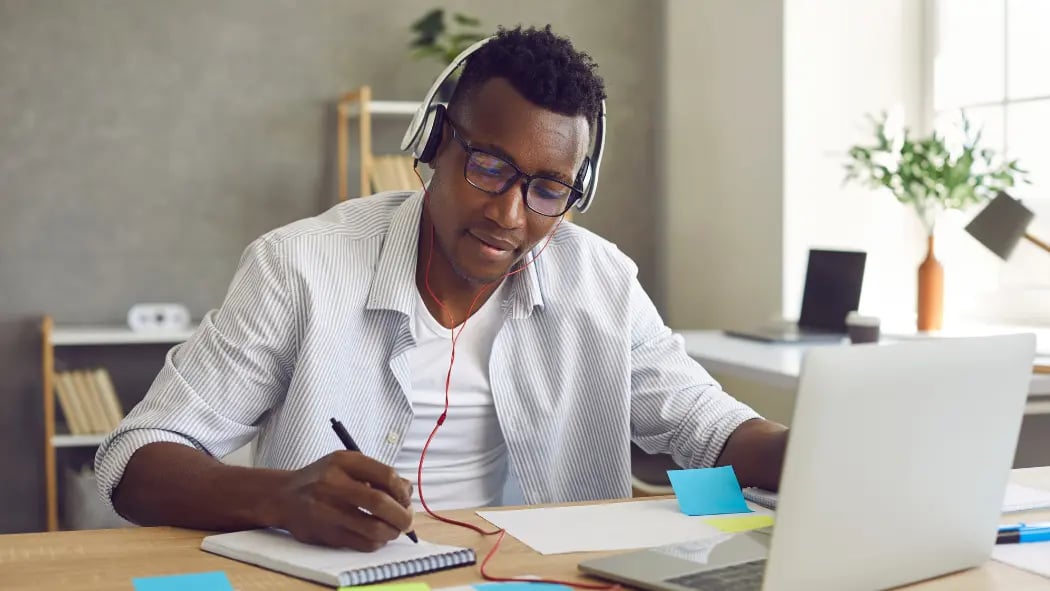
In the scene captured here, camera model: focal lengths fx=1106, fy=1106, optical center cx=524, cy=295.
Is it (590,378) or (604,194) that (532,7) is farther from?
(590,378)

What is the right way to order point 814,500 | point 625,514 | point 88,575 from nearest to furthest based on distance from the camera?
point 814,500 → point 88,575 → point 625,514

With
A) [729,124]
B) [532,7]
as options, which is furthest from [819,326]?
[532,7]

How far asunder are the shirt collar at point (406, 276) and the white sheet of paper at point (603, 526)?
1.23ft

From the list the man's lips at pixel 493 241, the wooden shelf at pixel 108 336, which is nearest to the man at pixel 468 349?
the man's lips at pixel 493 241

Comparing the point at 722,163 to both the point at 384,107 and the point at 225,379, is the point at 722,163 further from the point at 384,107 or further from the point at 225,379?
the point at 225,379

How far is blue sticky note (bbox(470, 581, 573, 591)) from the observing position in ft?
2.95

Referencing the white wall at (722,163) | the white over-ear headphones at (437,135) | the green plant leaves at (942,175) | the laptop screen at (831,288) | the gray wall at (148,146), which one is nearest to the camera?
the white over-ear headphones at (437,135)

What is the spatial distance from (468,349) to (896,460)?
0.77 m

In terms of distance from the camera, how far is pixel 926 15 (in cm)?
311

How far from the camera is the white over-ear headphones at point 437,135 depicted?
1447 mm

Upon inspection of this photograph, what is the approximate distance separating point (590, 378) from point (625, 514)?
1.33 feet

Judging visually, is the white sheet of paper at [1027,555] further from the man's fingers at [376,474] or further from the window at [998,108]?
the window at [998,108]

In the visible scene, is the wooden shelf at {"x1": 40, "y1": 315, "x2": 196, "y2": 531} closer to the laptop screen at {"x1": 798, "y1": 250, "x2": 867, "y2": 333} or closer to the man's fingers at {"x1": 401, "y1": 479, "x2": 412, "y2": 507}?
the laptop screen at {"x1": 798, "y1": 250, "x2": 867, "y2": 333}

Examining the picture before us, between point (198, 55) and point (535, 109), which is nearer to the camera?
point (535, 109)
